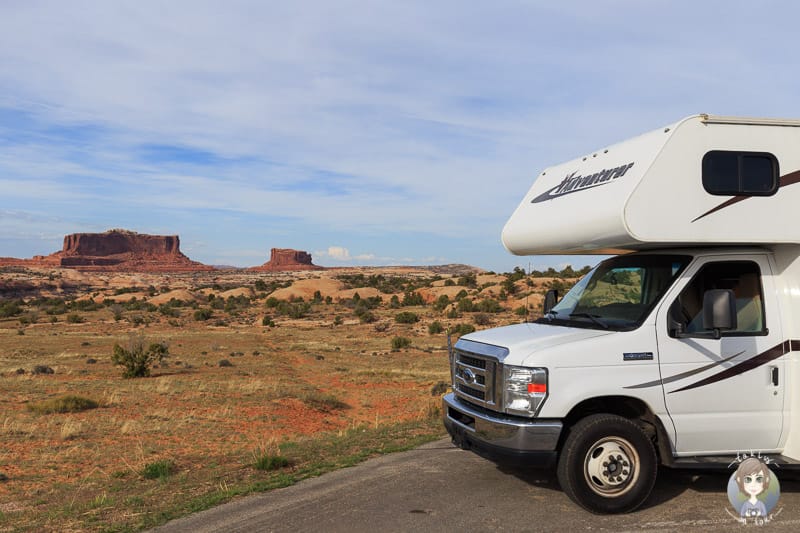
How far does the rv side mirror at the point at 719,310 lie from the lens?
6.01m

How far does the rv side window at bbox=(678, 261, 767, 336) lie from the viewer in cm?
655

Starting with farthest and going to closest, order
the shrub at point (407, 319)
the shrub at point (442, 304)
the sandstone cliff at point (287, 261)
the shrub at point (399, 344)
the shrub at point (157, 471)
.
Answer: the sandstone cliff at point (287, 261)
the shrub at point (442, 304)
the shrub at point (407, 319)
the shrub at point (399, 344)
the shrub at point (157, 471)

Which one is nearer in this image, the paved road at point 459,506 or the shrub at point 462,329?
the paved road at point 459,506

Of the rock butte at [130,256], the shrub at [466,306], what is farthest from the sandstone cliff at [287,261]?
the shrub at [466,306]

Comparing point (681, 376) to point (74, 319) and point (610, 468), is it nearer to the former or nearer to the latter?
point (610, 468)

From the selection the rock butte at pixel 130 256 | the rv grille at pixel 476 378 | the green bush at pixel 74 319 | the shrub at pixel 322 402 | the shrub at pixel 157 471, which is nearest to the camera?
the rv grille at pixel 476 378

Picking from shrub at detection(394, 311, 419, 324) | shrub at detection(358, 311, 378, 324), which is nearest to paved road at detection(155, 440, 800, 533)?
shrub at detection(394, 311, 419, 324)

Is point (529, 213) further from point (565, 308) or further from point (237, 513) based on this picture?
point (237, 513)

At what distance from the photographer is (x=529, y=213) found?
8359 millimetres

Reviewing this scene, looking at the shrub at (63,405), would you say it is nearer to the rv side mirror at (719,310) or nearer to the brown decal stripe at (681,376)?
the brown decal stripe at (681,376)

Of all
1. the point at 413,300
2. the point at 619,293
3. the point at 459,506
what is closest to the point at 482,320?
the point at 413,300

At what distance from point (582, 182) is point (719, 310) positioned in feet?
6.64

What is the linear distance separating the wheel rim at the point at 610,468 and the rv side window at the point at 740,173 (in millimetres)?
2392

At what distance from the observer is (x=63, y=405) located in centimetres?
1752
